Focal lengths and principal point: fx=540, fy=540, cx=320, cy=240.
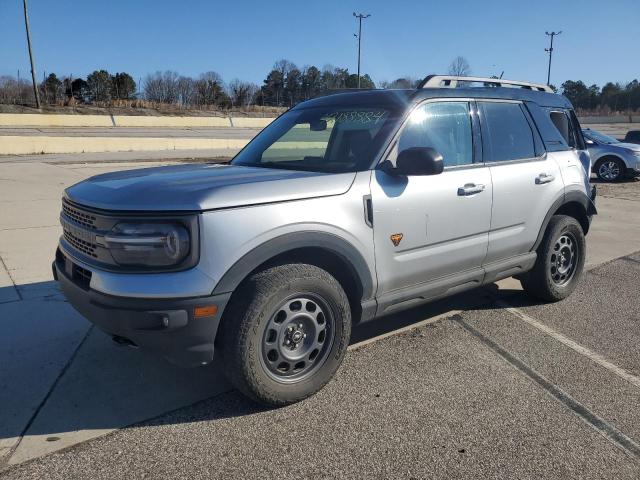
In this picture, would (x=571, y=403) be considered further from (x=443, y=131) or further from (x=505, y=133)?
(x=505, y=133)

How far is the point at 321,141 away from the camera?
165 inches

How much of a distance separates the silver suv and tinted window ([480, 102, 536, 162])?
0.6 inches

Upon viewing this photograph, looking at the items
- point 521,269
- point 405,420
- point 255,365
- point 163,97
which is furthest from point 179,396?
point 163,97

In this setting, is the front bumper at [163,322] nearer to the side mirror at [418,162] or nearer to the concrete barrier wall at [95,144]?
the side mirror at [418,162]

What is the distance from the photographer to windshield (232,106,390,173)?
366 centimetres

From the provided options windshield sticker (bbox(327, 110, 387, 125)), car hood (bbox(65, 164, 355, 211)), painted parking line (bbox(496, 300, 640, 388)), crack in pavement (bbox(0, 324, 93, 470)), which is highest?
windshield sticker (bbox(327, 110, 387, 125))

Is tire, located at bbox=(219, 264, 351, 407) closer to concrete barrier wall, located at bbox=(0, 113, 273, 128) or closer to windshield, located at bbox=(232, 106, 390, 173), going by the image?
windshield, located at bbox=(232, 106, 390, 173)

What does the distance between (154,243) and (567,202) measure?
382 centimetres

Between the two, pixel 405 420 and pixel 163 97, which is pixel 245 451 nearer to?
pixel 405 420

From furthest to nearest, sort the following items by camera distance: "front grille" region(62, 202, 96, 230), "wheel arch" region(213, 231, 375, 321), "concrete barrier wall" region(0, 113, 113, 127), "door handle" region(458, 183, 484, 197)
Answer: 1. "concrete barrier wall" region(0, 113, 113, 127)
2. "door handle" region(458, 183, 484, 197)
3. "front grille" region(62, 202, 96, 230)
4. "wheel arch" region(213, 231, 375, 321)

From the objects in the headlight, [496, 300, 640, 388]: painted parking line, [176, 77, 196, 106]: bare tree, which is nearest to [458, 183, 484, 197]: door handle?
[496, 300, 640, 388]: painted parking line

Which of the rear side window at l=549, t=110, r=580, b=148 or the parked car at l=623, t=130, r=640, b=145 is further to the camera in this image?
the parked car at l=623, t=130, r=640, b=145

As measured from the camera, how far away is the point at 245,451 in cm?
276

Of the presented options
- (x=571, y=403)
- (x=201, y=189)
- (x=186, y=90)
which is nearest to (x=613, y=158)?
(x=571, y=403)
